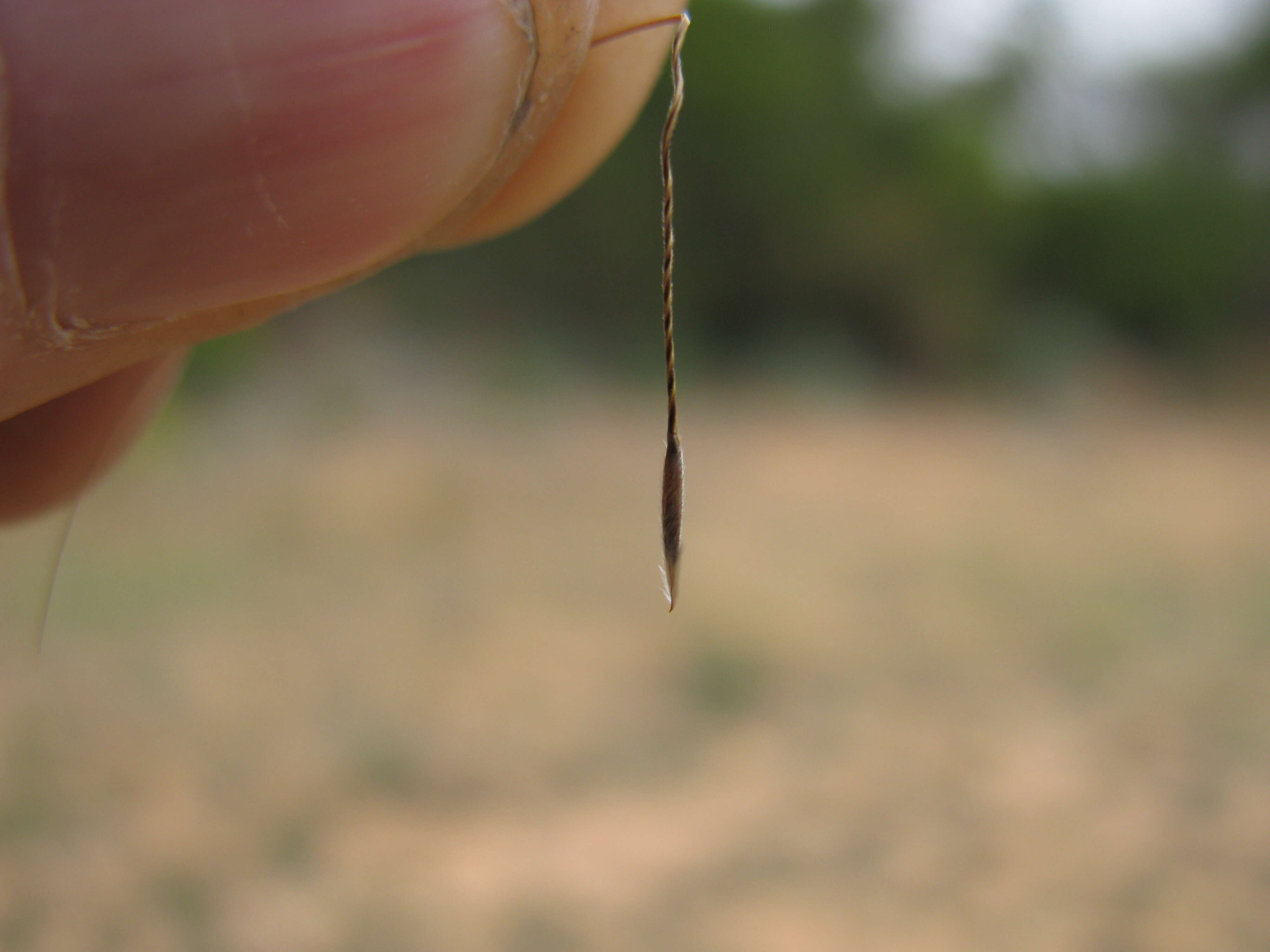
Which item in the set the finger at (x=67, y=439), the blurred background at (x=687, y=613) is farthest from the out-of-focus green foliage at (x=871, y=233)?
the finger at (x=67, y=439)

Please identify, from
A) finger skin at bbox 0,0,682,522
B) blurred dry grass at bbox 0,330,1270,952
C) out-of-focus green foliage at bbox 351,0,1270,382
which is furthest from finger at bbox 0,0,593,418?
out-of-focus green foliage at bbox 351,0,1270,382

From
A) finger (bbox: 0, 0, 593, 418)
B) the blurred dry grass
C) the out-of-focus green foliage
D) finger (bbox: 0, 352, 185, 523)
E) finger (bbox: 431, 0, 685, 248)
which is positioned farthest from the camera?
the out-of-focus green foliage

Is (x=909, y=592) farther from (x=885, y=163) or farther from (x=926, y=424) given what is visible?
(x=885, y=163)

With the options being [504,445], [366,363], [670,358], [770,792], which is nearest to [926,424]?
[504,445]

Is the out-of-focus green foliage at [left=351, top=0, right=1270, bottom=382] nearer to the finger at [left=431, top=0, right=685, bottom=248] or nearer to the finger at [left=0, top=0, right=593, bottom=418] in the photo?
the finger at [left=431, top=0, right=685, bottom=248]

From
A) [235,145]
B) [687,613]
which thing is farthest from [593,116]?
[687,613]
